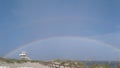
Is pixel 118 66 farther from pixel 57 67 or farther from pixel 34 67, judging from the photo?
pixel 34 67

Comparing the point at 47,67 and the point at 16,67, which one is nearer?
the point at 16,67

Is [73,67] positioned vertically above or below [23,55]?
below

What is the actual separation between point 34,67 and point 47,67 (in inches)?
85.9

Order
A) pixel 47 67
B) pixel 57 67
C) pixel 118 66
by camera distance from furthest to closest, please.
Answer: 1. pixel 47 67
2. pixel 57 67
3. pixel 118 66

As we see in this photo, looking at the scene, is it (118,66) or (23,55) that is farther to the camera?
(23,55)

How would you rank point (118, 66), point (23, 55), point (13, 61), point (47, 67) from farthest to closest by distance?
point (23, 55) → point (13, 61) → point (47, 67) → point (118, 66)

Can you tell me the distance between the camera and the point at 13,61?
25.2 m

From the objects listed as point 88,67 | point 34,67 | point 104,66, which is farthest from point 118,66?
point 34,67

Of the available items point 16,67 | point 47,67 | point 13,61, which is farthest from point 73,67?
point 13,61

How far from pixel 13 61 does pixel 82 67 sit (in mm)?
7300

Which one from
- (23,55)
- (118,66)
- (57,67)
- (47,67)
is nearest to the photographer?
(118,66)

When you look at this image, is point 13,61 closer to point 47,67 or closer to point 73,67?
point 47,67

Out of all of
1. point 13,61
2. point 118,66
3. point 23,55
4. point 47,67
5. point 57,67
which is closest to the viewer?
point 118,66

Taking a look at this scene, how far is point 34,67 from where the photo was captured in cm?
2131
